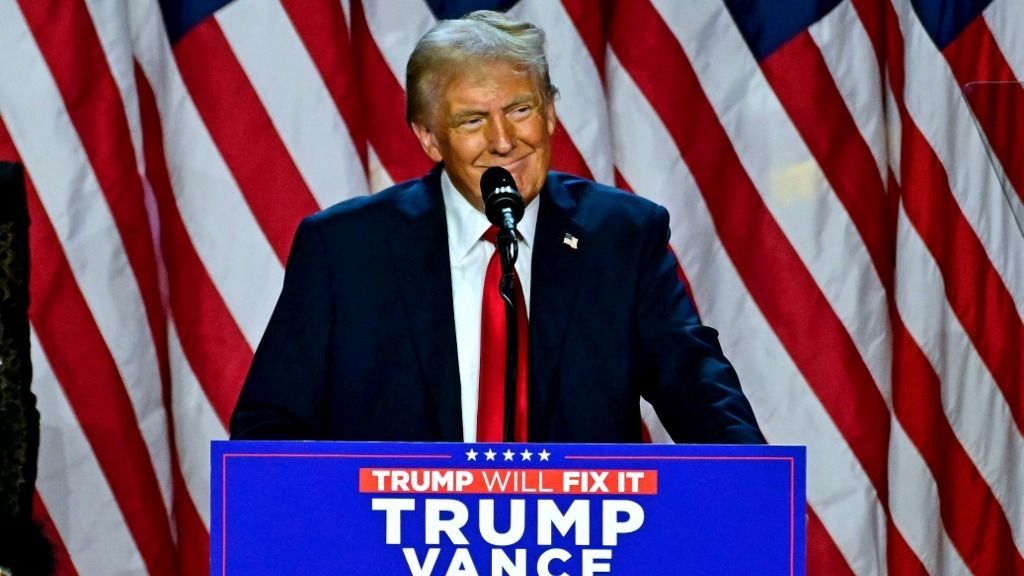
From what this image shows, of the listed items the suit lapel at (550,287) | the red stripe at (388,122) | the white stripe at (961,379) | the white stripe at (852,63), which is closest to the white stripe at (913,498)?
the white stripe at (961,379)

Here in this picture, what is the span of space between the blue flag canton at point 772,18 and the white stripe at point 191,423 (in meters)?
1.39

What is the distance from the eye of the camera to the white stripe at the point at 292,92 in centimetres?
317

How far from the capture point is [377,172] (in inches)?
129

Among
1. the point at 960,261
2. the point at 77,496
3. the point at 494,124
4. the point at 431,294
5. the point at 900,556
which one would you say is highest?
the point at 960,261

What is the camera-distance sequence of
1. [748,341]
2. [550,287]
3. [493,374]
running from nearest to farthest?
[493,374] < [550,287] < [748,341]

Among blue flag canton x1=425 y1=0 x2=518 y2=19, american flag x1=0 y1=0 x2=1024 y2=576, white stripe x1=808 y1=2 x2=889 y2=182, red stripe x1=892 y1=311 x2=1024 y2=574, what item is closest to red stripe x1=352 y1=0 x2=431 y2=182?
american flag x1=0 y1=0 x2=1024 y2=576

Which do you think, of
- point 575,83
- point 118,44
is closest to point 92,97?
point 118,44

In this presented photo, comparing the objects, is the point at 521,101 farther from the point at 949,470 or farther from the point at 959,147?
the point at 949,470

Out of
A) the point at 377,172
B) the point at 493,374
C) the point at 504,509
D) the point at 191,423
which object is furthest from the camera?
the point at 377,172

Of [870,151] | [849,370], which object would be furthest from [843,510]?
[870,151]

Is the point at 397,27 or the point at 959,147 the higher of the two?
the point at 397,27

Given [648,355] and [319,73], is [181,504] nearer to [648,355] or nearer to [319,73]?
[319,73]

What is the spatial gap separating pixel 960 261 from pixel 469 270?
5.26 feet

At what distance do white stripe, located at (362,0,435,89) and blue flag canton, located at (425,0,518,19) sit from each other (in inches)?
0.6
